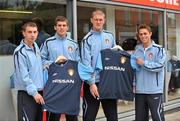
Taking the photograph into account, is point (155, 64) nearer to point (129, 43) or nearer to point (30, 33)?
point (30, 33)

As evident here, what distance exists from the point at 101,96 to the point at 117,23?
3.00 metres

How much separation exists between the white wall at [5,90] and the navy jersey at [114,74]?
1.40 metres

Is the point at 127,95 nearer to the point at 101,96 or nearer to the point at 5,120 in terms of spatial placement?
the point at 101,96

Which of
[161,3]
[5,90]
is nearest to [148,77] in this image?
[5,90]

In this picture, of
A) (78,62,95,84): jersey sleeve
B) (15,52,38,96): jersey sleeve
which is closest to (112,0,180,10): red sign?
(78,62,95,84): jersey sleeve

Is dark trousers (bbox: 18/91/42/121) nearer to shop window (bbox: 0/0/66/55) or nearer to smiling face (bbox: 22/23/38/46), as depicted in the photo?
smiling face (bbox: 22/23/38/46)

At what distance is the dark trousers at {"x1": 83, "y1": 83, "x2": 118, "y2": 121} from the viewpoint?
18.6 ft

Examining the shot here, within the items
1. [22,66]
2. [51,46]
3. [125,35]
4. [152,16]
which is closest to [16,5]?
[51,46]

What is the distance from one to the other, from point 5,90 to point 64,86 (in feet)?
4.10

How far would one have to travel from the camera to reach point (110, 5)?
796 centimetres

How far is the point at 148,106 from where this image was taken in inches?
229

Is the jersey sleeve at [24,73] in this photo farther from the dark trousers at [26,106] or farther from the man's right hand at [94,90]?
the man's right hand at [94,90]

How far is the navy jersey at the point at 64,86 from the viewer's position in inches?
208

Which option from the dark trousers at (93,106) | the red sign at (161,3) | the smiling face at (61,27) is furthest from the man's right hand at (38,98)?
the red sign at (161,3)
